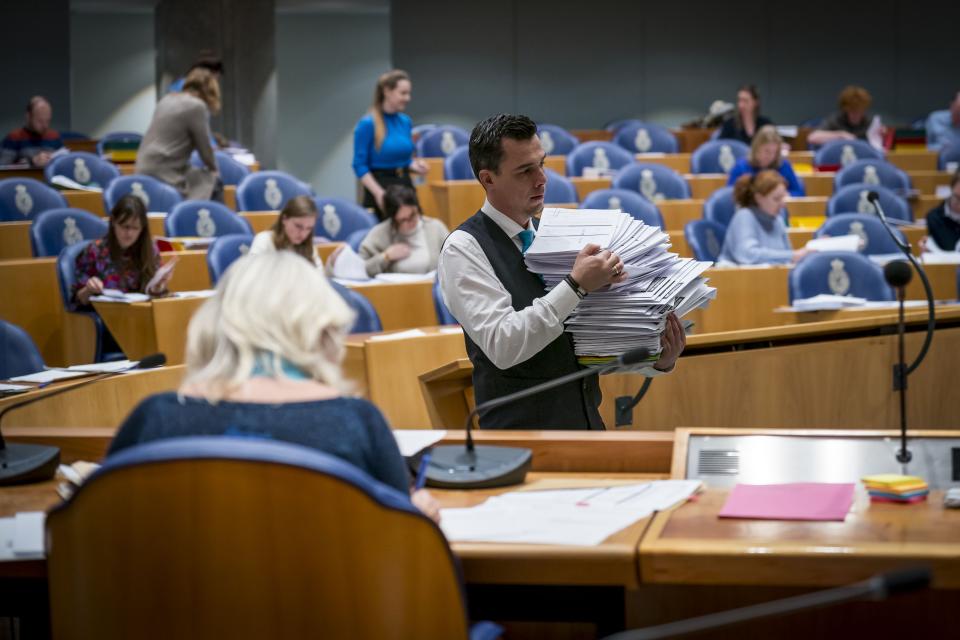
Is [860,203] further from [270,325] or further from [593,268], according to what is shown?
[270,325]

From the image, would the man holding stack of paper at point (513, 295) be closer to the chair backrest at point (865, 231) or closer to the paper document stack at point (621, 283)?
the paper document stack at point (621, 283)

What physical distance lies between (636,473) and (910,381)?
2.42 meters

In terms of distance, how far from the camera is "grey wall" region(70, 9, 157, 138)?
593 inches

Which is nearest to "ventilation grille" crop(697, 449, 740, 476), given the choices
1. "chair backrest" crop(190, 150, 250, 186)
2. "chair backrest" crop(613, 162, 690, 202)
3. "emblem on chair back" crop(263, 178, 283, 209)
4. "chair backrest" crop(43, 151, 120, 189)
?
"emblem on chair back" crop(263, 178, 283, 209)

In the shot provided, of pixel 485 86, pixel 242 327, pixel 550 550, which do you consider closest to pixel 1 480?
pixel 242 327

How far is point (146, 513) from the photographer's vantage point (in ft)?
4.59

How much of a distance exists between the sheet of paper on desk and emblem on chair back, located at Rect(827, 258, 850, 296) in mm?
3620

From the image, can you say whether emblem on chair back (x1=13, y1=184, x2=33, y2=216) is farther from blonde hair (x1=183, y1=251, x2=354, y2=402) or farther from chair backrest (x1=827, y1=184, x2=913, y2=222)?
blonde hair (x1=183, y1=251, x2=354, y2=402)

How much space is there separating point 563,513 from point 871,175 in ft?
25.0

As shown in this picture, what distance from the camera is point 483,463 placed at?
6.98 ft

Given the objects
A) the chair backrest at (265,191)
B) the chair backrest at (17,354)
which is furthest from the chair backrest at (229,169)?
the chair backrest at (17,354)

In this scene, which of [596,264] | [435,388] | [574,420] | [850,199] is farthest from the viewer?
[850,199]

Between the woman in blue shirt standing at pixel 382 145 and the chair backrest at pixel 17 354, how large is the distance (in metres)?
3.78

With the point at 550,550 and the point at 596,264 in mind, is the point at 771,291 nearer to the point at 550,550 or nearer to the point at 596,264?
the point at 596,264
